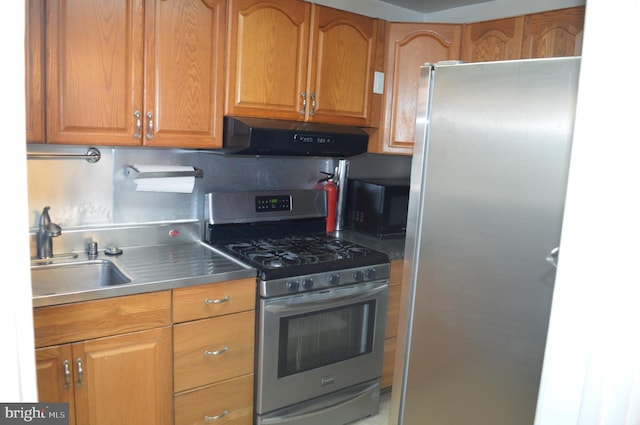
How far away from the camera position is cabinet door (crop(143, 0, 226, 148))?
208cm

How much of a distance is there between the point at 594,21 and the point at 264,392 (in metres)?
1.84

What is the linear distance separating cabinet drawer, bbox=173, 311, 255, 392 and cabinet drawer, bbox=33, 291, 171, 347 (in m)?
0.12

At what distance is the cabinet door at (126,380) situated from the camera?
182cm

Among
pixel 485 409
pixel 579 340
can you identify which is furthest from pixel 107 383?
pixel 579 340

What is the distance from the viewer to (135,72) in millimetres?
2045

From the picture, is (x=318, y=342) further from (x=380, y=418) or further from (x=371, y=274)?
(x=380, y=418)

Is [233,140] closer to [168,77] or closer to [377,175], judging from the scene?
[168,77]

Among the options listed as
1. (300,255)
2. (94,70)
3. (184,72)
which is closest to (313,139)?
(300,255)

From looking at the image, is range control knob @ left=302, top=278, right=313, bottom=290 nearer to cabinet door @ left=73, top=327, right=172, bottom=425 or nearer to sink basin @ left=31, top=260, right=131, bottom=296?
cabinet door @ left=73, top=327, right=172, bottom=425

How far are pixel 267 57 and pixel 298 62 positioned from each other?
0.58 feet

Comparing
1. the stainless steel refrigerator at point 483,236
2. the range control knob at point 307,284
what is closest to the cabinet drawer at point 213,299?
the range control knob at point 307,284

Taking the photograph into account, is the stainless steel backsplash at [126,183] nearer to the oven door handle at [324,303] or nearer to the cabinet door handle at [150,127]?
the cabinet door handle at [150,127]

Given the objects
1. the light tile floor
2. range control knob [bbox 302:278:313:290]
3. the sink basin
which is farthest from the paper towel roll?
the light tile floor

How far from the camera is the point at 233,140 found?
7.60 feet
